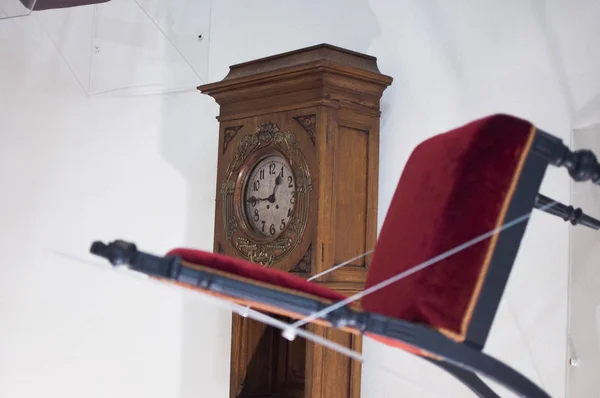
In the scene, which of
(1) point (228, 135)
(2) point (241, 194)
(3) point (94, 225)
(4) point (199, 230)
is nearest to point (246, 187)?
(2) point (241, 194)

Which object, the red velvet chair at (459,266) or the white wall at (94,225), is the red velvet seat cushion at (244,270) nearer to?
the red velvet chair at (459,266)

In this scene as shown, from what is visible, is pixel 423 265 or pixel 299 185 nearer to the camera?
pixel 423 265

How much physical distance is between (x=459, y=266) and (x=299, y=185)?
57.3 inches

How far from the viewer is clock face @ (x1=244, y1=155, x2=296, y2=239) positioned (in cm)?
264

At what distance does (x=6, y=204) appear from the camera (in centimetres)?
416

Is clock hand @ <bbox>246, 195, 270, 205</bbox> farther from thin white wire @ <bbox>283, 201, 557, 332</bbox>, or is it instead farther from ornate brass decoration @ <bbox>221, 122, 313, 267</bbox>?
thin white wire @ <bbox>283, 201, 557, 332</bbox>

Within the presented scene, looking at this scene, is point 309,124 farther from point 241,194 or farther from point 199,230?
point 199,230

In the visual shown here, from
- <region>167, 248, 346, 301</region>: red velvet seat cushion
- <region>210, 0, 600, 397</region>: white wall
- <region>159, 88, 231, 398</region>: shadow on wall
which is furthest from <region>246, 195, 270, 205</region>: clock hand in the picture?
<region>167, 248, 346, 301</region>: red velvet seat cushion

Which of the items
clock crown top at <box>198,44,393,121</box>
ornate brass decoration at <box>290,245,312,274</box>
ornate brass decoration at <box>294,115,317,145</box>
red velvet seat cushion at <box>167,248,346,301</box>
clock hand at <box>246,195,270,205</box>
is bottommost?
red velvet seat cushion at <box>167,248,346,301</box>

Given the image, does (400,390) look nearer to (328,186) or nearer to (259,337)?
(259,337)

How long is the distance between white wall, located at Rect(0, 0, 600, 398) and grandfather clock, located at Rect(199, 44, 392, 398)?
0.21 m

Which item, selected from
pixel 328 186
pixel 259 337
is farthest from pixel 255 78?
pixel 259 337

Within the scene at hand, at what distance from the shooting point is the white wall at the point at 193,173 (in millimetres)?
2342

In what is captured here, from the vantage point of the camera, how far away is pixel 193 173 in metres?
3.57
